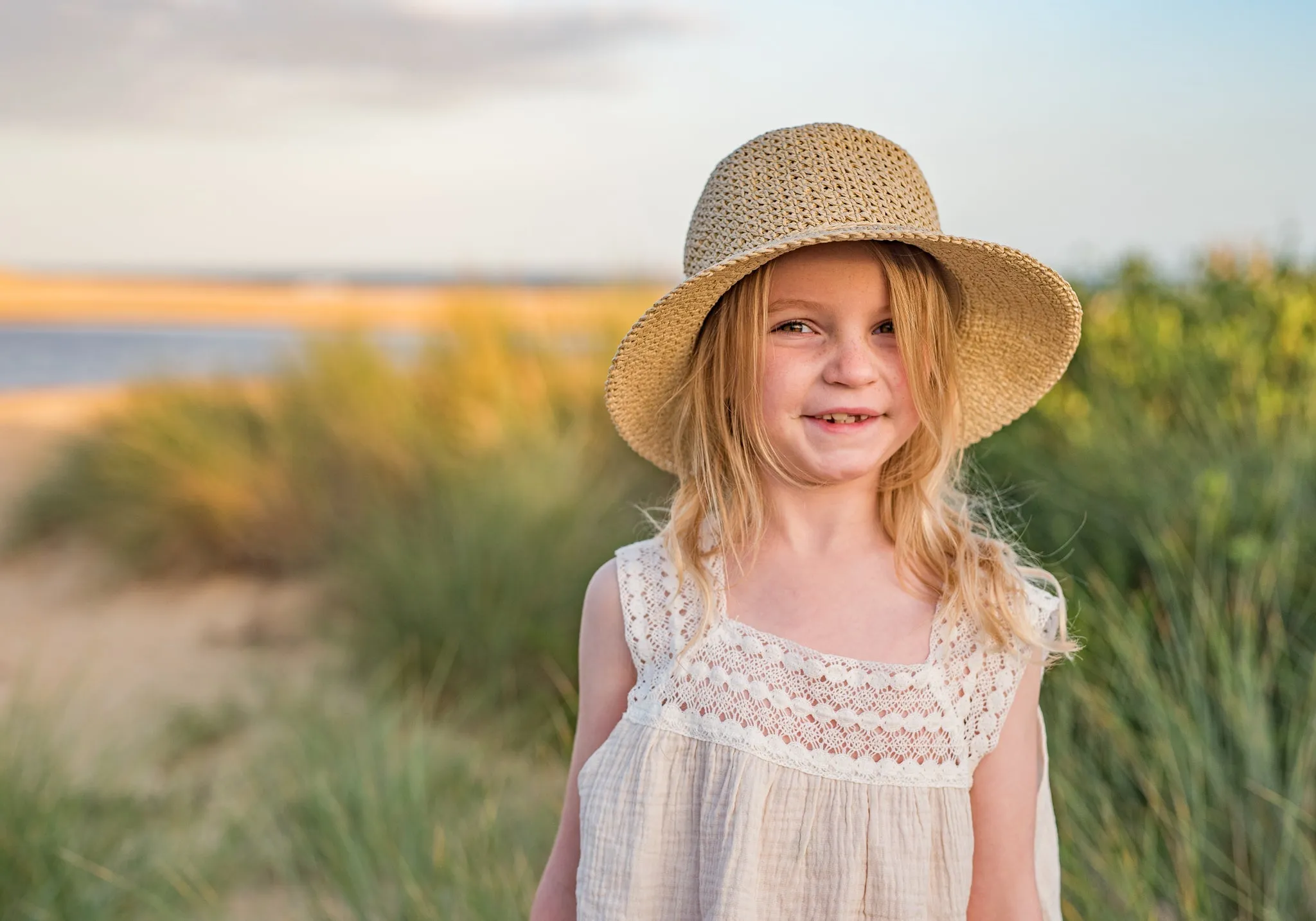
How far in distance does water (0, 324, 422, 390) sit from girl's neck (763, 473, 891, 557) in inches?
195

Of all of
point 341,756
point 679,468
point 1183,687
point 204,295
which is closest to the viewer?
point 679,468

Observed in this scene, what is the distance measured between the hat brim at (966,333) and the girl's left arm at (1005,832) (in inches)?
18.8

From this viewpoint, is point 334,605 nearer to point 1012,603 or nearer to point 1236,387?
point 1236,387

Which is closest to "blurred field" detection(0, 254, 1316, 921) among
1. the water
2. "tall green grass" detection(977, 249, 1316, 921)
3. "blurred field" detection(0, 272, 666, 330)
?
"tall green grass" detection(977, 249, 1316, 921)

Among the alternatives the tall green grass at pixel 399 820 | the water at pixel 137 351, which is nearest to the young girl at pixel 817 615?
the tall green grass at pixel 399 820

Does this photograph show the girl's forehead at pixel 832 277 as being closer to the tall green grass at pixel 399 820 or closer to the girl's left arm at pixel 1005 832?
the girl's left arm at pixel 1005 832

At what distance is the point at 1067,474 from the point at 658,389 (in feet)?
7.27

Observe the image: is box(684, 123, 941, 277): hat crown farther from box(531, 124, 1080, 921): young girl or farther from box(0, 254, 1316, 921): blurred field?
box(0, 254, 1316, 921): blurred field

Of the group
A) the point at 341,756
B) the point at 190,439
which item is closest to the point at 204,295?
the point at 190,439

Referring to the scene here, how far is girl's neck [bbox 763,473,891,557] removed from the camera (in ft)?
5.24

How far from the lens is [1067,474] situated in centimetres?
356

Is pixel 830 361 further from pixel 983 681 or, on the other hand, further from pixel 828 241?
pixel 983 681

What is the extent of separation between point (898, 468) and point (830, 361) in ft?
0.81

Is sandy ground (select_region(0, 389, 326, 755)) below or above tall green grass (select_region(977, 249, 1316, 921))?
below
